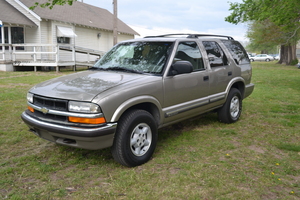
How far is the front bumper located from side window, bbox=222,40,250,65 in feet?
11.9

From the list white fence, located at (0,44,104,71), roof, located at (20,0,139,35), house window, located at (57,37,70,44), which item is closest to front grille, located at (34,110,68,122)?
white fence, located at (0,44,104,71)

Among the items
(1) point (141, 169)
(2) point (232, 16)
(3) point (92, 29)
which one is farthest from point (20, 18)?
(1) point (141, 169)

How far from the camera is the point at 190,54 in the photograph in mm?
5043

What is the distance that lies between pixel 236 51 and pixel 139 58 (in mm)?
2690

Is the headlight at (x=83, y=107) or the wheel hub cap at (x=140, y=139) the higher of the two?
the headlight at (x=83, y=107)

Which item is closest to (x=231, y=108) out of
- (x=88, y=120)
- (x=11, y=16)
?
(x=88, y=120)

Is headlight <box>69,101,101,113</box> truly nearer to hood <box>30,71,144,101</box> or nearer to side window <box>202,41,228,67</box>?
hood <box>30,71,144,101</box>

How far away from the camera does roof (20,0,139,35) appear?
68.5 ft

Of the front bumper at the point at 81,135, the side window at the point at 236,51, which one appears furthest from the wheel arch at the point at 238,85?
the front bumper at the point at 81,135

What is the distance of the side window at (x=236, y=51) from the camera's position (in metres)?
6.22

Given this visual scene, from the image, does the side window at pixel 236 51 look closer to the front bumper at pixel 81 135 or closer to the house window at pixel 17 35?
the front bumper at pixel 81 135

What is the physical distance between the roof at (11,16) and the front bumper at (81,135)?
17.0m

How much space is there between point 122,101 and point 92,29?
76.7 feet

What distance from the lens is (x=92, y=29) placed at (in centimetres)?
2573
